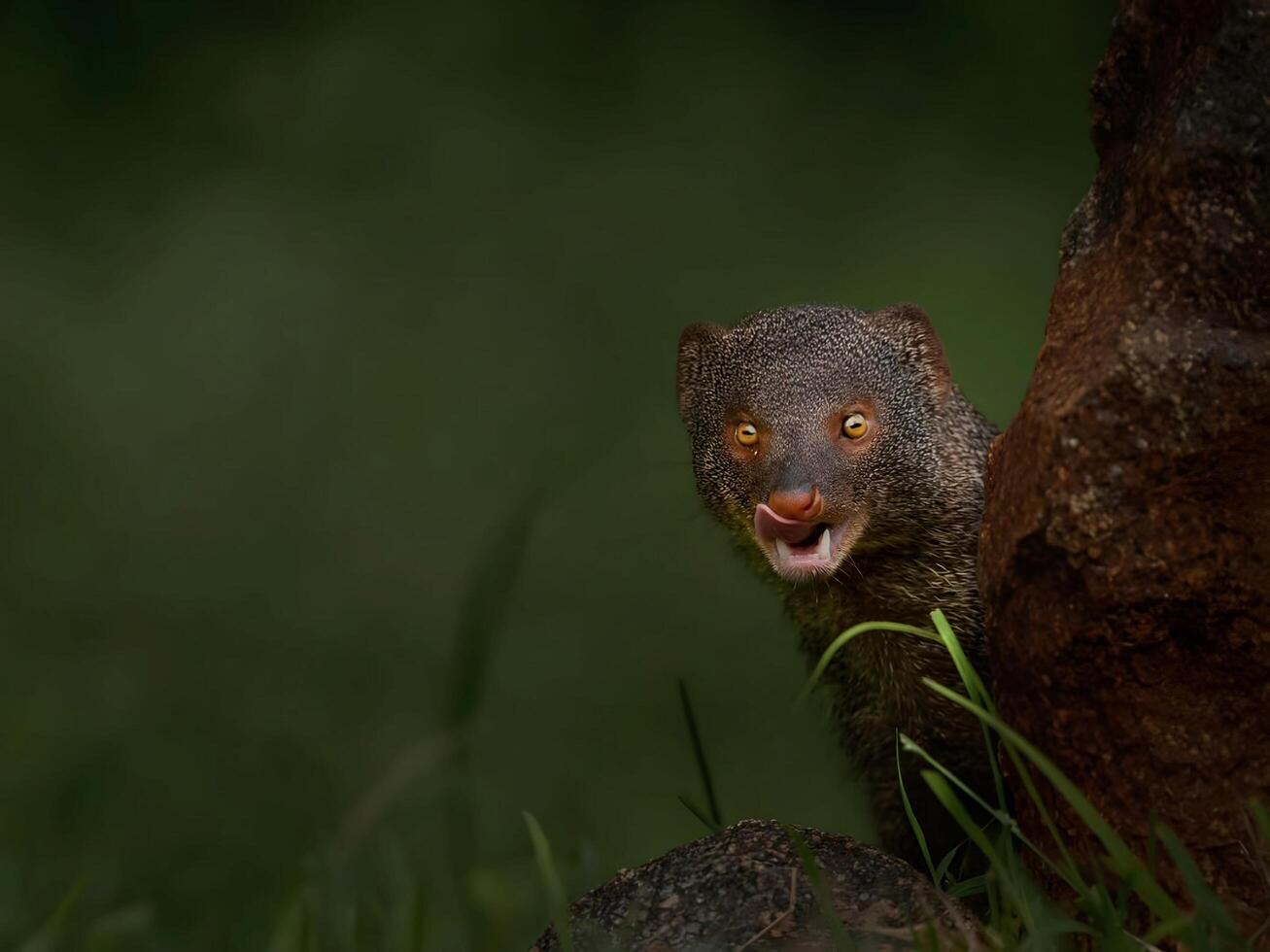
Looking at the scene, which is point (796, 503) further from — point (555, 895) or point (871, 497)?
point (555, 895)

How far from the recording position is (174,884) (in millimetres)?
2668

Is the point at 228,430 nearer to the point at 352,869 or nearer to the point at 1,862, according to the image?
the point at 1,862

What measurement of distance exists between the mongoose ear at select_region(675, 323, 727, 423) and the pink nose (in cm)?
51

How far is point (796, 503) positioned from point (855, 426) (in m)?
0.29

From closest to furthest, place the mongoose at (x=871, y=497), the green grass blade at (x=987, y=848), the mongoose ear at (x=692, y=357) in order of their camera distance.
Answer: the green grass blade at (x=987, y=848)
the mongoose at (x=871, y=497)
the mongoose ear at (x=692, y=357)

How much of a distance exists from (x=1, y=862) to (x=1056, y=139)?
3.48 metres

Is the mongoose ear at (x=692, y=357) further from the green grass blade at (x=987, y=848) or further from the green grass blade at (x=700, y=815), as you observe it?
the green grass blade at (x=987, y=848)

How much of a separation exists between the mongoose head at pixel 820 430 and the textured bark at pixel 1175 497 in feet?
1.55

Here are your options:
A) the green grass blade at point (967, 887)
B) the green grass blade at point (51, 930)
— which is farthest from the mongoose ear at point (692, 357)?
the green grass blade at point (51, 930)

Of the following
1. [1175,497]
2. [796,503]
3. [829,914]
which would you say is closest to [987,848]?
[829,914]

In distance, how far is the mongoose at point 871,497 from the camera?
→ 2.40 metres

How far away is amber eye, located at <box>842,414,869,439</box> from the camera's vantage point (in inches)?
97.0

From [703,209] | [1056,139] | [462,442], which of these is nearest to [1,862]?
[462,442]

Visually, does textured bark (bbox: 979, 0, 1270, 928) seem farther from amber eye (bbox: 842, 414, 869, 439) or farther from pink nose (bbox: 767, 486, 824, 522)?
amber eye (bbox: 842, 414, 869, 439)
